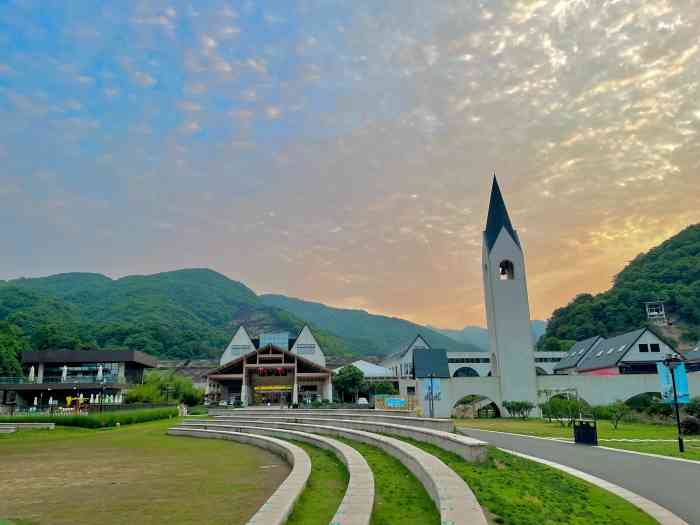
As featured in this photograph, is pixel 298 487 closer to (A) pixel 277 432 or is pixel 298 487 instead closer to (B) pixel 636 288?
(A) pixel 277 432

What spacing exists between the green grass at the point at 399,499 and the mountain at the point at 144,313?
7670cm

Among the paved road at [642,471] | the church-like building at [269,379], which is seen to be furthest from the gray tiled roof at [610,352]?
the paved road at [642,471]

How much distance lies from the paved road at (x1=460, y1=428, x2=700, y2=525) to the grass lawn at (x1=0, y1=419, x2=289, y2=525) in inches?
258

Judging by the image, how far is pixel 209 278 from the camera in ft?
589

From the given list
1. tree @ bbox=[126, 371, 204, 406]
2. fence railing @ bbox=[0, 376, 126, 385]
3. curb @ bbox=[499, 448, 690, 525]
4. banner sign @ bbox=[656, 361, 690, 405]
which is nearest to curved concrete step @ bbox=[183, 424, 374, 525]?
curb @ bbox=[499, 448, 690, 525]

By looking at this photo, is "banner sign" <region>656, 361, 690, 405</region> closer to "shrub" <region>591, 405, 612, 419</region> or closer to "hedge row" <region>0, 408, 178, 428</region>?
"shrub" <region>591, 405, 612, 419</region>

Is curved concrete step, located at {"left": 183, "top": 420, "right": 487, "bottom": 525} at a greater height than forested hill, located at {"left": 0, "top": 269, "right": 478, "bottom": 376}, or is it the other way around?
forested hill, located at {"left": 0, "top": 269, "right": 478, "bottom": 376}

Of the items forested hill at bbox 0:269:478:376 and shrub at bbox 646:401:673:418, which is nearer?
shrub at bbox 646:401:673:418

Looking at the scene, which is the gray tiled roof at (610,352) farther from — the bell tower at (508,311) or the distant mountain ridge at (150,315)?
the distant mountain ridge at (150,315)

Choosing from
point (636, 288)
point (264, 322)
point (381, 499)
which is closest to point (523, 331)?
point (381, 499)

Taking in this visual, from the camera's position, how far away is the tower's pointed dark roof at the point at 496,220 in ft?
142

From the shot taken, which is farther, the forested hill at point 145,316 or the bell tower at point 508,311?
the forested hill at point 145,316

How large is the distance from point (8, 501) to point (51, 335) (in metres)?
77.1

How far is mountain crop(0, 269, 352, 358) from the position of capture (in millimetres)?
85812
